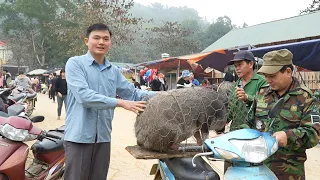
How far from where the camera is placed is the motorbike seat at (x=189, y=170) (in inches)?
88.4

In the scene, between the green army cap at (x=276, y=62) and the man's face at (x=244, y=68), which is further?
the man's face at (x=244, y=68)

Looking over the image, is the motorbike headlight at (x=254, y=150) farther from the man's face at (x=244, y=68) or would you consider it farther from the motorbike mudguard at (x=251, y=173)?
the man's face at (x=244, y=68)

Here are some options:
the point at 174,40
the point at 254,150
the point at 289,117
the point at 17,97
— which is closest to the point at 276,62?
the point at 289,117

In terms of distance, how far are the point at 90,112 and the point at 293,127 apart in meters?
1.42

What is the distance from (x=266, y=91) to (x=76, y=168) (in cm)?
150

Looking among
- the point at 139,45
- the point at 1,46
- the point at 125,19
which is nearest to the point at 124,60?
the point at 139,45

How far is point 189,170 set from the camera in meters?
2.35

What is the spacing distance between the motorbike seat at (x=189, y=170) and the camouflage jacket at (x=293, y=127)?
16.3 inches

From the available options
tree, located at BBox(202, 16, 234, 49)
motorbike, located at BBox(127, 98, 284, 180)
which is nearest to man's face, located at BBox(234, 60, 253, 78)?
motorbike, located at BBox(127, 98, 284, 180)

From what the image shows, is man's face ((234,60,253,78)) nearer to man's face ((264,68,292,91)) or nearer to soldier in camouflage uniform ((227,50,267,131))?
soldier in camouflage uniform ((227,50,267,131))

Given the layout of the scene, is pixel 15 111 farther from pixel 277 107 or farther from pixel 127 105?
Result: pixel 277 107

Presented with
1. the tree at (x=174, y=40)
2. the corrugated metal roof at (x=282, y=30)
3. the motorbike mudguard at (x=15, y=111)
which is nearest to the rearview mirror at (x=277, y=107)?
the motorbike mudguard at (x=15, y=111)

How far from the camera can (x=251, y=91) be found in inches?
106

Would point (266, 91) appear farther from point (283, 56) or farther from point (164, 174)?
point (164, 174)
